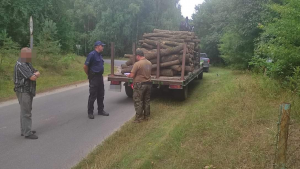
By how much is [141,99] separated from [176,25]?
4326cm

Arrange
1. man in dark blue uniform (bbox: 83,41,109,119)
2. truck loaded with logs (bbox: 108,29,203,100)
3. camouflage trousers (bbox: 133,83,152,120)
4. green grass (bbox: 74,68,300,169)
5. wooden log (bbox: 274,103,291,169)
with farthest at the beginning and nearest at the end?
1. truck loaded with logs (bbox: 108,29,203,100)
2. man in dark blue uniform (bbox: 83,41,109,119)
3. camouflage trousers (bbox: 133,83,152,120)
4. green grass (bbox: 74,68,300,169)
5. wooden log (bbox: 274,103,291,169)

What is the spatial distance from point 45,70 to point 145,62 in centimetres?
1136

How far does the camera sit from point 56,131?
5.75 metres

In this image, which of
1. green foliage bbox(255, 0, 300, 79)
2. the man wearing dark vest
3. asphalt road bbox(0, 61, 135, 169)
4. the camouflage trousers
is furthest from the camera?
the camouflage trousers

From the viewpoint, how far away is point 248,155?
3.79 metres

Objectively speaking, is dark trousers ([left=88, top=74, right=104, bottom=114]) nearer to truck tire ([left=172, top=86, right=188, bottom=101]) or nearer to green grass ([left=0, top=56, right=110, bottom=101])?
truck tire ([left=172, top=86, right=188, bottom=101])

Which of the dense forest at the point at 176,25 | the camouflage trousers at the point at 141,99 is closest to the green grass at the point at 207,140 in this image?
the camouflage trousers at the point at 141,99

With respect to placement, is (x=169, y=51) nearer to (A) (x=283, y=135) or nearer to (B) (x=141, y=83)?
(B) (x=141, y=83)

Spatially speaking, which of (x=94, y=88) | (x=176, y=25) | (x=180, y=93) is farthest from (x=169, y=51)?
(x=176, y=25)

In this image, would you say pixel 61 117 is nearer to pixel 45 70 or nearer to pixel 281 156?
pixel 281 156

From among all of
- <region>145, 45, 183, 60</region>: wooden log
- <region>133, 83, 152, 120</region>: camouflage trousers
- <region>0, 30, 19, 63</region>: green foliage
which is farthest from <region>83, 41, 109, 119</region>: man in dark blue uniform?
<region>0, 30, 19, 63</region>: green foliage

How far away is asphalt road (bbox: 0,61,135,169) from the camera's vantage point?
4.34 metres

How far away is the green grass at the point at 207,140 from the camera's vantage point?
3.79m

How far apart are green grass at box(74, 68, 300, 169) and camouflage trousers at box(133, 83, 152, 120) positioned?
288 mm
